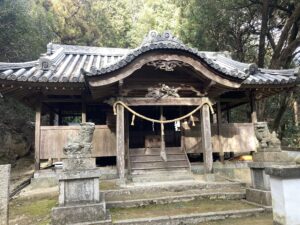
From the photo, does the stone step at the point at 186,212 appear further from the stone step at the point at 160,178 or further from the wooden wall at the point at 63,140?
the wooden wall at the point at 63,140

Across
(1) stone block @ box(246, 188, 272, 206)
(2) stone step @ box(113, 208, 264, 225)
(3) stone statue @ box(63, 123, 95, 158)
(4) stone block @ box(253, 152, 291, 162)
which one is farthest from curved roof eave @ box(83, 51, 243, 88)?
(2) stone step @ box(113, 208, 264, 225)

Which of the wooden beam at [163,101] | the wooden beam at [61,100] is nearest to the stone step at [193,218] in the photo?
the wooden beam at [163,101]

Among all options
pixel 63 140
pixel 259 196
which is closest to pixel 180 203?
pixel 259 196

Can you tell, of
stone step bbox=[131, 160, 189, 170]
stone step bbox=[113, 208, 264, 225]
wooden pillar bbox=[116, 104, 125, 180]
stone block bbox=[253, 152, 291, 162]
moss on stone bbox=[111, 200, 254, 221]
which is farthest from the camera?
stone step bbox=[131, 160, 189, 170]

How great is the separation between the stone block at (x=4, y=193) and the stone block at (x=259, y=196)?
5231mm

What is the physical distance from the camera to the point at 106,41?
24844mm

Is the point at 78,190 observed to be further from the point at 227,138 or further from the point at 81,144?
the point at 227,138

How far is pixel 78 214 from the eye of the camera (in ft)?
16.5

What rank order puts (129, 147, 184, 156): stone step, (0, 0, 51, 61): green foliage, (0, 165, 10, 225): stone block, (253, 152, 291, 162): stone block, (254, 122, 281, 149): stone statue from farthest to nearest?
(0, 0, 51, 61): green foliage
(129, 147, 184, 156): stone step
(254, 122, 281, 149): stone statue
(253, 152, 291, 162): stone block
(0, 165, 10, 225): stone block

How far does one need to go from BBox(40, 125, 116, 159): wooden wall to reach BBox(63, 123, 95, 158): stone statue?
320 centimetres

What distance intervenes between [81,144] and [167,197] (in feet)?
8.51

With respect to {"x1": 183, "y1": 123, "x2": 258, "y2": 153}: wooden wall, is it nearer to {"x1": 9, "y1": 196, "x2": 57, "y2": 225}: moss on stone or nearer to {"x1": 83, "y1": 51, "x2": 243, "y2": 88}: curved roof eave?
{"x1": 83, "y1": 51, "x2": 243, "y2": 88}: curved roof eave

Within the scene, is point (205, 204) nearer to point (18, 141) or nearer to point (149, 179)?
point (149, 179)

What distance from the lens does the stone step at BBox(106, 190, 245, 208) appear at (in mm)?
6156
